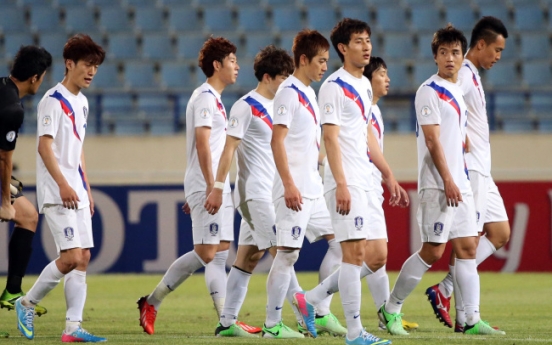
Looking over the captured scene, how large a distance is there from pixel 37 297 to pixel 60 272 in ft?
1.14

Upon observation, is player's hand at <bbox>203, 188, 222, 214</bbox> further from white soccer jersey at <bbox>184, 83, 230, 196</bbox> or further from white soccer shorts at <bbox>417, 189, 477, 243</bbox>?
white soccer shorts at <bbox>417, 189, 477, 243</bbox>

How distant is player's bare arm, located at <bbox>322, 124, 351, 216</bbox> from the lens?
18.9 ft

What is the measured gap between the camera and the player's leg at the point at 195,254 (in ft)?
23.8

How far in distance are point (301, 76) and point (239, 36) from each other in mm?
11012

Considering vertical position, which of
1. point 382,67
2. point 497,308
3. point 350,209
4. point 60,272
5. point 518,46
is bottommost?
point 497,308

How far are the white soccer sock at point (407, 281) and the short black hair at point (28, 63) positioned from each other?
9.75 ft

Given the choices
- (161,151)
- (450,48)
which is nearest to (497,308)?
(450,48)

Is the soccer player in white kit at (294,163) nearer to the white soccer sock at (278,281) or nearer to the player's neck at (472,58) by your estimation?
the white soccer sock at (278,281)

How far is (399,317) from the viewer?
7074 millimetres

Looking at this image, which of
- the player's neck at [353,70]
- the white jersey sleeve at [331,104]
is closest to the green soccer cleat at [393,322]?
the white jersey sleeve at [331,104]

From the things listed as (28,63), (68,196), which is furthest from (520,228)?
(28,63)

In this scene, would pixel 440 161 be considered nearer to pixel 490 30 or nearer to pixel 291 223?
pixel 291 223

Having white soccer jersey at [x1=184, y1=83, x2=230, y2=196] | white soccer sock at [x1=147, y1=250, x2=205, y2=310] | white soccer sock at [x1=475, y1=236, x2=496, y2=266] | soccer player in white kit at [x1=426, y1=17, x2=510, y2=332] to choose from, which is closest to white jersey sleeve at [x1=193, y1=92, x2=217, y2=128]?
white soccer jersey at [x1=184, y1=83, x2=230, y2=196]

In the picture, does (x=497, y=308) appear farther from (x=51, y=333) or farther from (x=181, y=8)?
(x=181, y=8)
